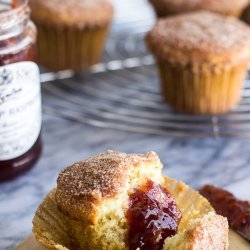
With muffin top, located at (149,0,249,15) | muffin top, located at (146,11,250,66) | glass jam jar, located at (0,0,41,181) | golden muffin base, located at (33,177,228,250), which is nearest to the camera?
golden muffin base, located at (33,177,228,250)

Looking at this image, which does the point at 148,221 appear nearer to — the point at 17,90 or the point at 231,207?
the point at 231,207

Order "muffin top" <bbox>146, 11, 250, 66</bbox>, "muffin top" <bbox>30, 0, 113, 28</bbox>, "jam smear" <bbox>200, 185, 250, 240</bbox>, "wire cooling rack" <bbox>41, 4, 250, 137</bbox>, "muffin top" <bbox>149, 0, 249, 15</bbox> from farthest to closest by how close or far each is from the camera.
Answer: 1. "muffin top" <bbox>149, 0, 249, 15</bbox>
2. "muffin top" <bbox>30, 0, 113, 28</bbox>
3. "wire cooling rack" <bbox>41, 4, 250, 137</bbox>
4. "muffin top" <bbox>146, 11, 250, 66</bbox>
5. "jam smear" <bbox>200, 185, 250, 240</bbox>

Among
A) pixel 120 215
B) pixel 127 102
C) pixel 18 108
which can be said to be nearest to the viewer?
pixel 120 215

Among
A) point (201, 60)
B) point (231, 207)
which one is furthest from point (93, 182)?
point (201, 60)

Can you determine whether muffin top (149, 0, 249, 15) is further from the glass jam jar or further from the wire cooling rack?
the glass jam jar

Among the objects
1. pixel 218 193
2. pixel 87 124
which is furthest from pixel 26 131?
pixel 218 193

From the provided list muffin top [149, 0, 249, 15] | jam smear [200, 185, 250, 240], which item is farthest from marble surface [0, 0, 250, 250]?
muffin top [149, 0, 249, 15]
